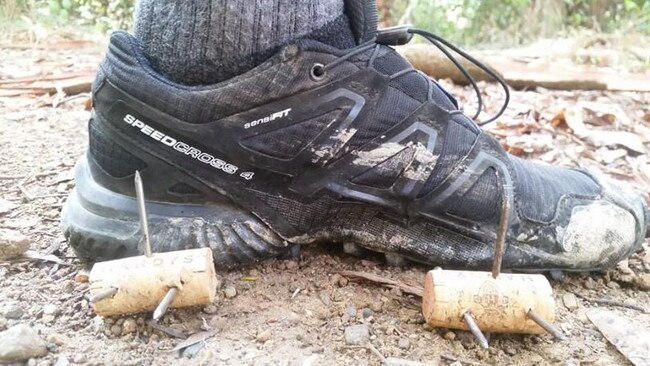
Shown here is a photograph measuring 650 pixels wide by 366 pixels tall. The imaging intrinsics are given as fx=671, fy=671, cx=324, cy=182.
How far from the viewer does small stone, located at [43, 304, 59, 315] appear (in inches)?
40.9

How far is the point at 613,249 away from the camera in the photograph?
1.20 m

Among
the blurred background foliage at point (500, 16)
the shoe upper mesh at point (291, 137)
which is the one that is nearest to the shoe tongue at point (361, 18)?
the shoe upper mesh at point (291, 137)

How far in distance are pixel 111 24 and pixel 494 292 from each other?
4.09m

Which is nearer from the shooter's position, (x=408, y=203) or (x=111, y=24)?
(x=408, y=203)

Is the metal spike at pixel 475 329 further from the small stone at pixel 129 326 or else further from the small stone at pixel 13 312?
the small stone at pixel 13 312

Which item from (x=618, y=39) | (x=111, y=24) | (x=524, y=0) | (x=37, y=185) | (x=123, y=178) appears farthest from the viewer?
(x=524, y=0)

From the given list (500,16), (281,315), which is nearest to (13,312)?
(281,315)

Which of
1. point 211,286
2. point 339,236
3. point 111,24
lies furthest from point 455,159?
point 111,24

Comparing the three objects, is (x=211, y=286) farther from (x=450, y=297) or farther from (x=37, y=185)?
(x=37, y=185)

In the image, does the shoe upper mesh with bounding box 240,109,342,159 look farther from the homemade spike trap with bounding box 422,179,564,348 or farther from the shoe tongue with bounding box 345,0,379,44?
the homemade spike trap with bounding box 422,179,564,348

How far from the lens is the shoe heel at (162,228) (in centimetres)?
111

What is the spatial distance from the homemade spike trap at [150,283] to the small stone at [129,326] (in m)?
0.02

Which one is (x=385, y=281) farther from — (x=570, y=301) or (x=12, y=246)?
(x=12, y=246)

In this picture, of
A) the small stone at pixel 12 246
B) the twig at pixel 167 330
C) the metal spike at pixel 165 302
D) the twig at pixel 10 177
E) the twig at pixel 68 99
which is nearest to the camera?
the metal spike at pixel 165 302
